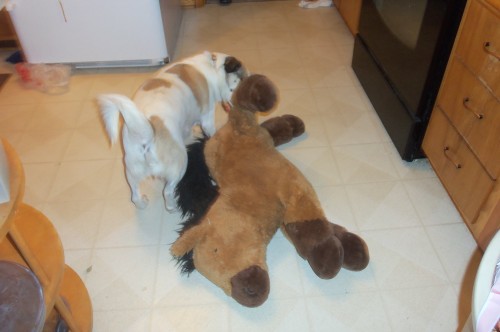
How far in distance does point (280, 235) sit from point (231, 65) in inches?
28.2

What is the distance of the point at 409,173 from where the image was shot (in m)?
1.77

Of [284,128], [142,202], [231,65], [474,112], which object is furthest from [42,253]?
[474,112]

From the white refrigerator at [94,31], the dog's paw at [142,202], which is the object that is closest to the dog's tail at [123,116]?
A: the dog's paw at [142,202]

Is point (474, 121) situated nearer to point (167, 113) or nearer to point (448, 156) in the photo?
point (448, 156)

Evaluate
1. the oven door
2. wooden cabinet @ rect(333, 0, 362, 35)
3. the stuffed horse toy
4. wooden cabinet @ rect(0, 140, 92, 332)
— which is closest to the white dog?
the stuffed horse toy

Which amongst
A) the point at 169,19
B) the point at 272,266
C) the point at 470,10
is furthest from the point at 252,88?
the point at 169,19

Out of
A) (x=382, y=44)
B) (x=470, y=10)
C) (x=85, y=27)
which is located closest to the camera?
(x=470, y=10)

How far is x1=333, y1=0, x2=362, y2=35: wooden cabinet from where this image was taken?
2.55m

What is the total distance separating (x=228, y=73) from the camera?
172 cm

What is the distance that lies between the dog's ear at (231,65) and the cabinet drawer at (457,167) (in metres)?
0.80

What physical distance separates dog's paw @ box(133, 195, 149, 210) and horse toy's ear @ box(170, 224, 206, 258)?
335 millimetres

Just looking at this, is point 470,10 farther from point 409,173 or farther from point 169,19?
point 169,19

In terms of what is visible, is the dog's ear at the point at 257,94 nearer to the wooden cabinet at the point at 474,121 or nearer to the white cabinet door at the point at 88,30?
the wooden cabinet at the point at 474,121

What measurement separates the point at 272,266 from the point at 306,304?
0.59 feet
